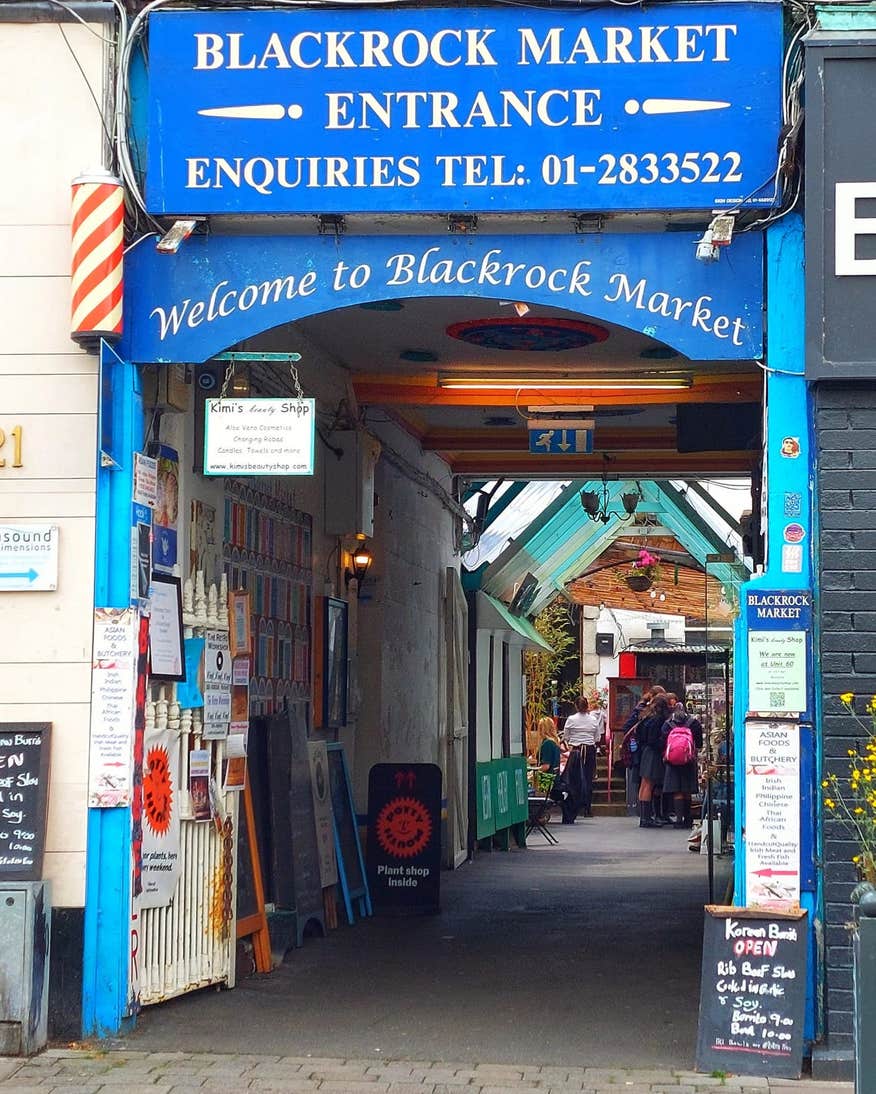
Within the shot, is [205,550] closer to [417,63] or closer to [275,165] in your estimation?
[275,165]

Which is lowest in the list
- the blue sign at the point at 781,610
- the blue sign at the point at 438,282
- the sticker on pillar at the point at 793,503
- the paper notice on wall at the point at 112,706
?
the paper notice on wall at the point at 112,706

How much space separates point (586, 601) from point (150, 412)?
23174 millimetres

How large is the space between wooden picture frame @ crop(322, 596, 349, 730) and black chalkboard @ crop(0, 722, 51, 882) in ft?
14.0

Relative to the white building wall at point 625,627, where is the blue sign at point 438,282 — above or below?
above

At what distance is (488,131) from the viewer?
720cm

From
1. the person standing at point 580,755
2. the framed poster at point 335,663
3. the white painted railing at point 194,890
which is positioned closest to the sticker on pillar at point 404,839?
the framed poster at point 335,663

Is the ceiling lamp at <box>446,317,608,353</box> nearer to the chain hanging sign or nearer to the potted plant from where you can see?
the chain hanging sign

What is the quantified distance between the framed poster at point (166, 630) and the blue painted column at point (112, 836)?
1.18 feet

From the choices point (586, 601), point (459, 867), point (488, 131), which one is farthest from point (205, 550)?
point (586, 601)

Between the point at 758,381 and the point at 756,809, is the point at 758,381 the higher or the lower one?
the higher one

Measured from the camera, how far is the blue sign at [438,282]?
718 cm

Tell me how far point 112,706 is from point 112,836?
576 millimetres

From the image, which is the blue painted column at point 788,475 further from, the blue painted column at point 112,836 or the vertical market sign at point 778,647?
the blue painted column at point 112,836

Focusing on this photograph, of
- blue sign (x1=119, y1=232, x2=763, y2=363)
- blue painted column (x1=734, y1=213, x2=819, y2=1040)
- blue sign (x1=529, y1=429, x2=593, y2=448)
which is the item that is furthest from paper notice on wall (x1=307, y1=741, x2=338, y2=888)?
blue painted column (x1=734, y1=213, x2=819, y2=1040)
